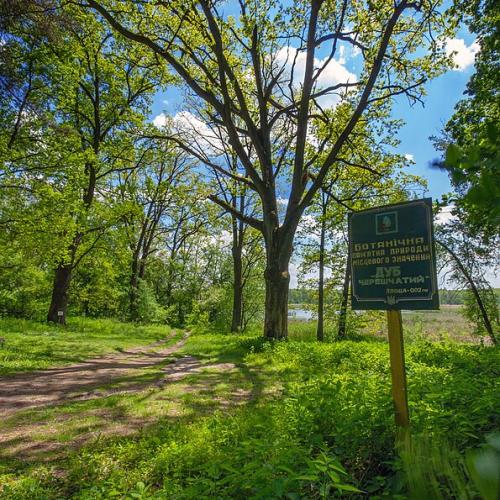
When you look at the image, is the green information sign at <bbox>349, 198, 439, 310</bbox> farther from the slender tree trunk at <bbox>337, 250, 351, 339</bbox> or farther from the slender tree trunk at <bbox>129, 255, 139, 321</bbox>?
the slender tree trunk at <bbox>129, 255, 139, 321</bbox>

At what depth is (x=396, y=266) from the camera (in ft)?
12.8

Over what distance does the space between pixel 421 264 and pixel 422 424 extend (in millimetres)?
1488

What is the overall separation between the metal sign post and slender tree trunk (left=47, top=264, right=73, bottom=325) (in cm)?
1744

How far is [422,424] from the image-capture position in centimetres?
331

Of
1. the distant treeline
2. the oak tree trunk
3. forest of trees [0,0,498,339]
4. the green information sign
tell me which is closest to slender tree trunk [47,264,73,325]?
forest of trees [0,0,498,339]

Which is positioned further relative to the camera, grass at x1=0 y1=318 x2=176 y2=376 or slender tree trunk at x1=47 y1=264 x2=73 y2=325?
slender tree trunk at x1=47 y1=264 x2=73 y2=325

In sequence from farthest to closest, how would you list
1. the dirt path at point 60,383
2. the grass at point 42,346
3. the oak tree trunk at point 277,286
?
1. the oak tree trunk at point 277,286
2. the grass at point 42,346
3. the dirt path at point 60,383

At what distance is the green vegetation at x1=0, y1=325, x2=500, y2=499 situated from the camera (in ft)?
8.26

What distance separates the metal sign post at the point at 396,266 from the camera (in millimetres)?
3668

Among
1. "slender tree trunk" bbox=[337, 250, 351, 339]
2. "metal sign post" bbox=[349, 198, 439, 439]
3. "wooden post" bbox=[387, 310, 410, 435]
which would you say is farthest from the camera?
"slender tree trunk" bbox=[337, 250, 351, 339]

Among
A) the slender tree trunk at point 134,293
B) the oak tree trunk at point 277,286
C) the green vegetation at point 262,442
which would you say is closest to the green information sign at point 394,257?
the green vegetation at point 262,442

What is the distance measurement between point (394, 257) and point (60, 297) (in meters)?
18.4

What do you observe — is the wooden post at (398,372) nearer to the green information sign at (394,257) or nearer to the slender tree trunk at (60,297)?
the green information sign at (394,257)

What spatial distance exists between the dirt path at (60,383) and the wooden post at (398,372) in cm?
548
